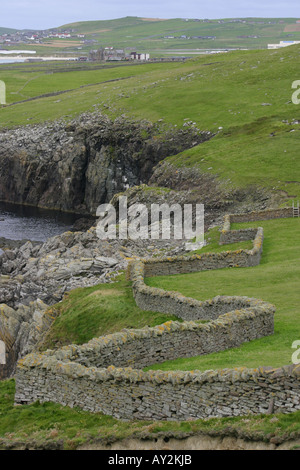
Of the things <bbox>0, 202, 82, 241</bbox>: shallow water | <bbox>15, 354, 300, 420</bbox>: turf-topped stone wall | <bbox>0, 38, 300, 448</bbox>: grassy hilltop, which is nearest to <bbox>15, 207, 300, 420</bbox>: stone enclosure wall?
<bbox>15, 354, 300, 420</bbox>: turf-topped stone wall

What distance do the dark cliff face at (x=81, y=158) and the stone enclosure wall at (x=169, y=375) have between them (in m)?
78.5

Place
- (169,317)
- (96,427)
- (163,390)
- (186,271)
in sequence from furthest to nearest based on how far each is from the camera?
(186,271) < (169,317) < (96,427) < (163,390)

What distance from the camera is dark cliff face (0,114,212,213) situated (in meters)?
108

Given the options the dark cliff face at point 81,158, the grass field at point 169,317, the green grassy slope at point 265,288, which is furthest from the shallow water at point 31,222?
the green grassy slope at point 265,288

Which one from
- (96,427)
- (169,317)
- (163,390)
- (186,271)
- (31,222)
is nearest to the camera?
(163,390)

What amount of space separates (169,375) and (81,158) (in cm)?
10254

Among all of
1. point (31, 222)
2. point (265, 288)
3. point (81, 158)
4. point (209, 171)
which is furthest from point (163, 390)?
point (81, 158)

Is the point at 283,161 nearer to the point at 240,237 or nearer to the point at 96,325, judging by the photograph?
the point at 240,237

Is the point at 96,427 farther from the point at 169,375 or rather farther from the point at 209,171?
the point at 209,171

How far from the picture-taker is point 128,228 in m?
68.4

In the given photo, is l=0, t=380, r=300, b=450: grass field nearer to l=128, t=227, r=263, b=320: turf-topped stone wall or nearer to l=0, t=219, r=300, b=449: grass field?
l=0, t=219, r=300, b=449: grass field

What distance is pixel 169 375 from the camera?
1881 centimetres

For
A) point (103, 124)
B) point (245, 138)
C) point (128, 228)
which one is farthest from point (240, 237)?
point (103, 124)
